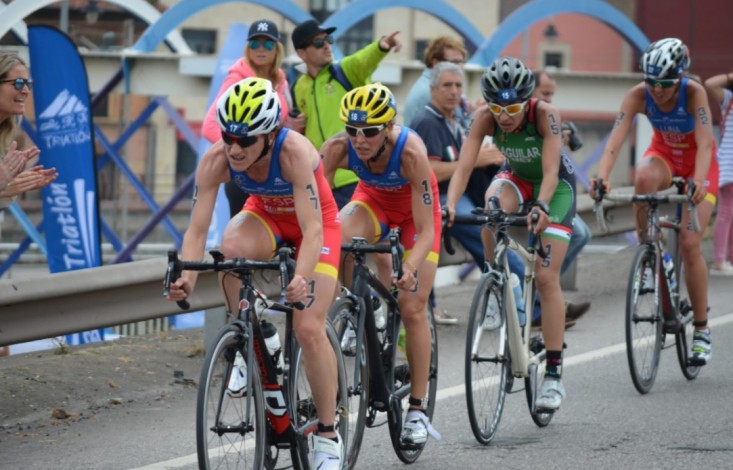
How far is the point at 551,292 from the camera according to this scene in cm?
838

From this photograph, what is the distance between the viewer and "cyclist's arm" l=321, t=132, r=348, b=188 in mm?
7406

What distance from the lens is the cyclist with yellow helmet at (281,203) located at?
6094 mm

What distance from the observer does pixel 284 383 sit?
623 centimetres

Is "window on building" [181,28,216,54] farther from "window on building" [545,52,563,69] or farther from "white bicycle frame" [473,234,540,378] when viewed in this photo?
"white bicycle frame" [473,234,540,378]

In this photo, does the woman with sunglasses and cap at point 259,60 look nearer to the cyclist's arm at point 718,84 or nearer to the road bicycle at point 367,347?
the road bicycle at point 367,347

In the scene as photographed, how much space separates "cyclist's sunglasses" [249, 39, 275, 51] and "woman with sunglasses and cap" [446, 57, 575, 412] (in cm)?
181

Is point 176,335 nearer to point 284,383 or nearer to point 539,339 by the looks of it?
point 539,339

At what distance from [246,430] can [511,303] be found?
2.52 m

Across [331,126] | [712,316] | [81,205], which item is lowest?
[712,316]

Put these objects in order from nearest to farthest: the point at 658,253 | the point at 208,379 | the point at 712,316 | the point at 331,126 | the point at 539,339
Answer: the point at 208,379 < the point at 539,339 < the point at 658,253 < the point at 331,126 < the point at 712,316

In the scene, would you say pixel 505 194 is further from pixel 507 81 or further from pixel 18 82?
pixel 18 82

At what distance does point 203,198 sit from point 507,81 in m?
2.49

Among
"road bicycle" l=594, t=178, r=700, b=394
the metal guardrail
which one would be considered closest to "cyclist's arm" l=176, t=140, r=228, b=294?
the metal guardrail

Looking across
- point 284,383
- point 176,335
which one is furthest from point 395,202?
point 176,335
